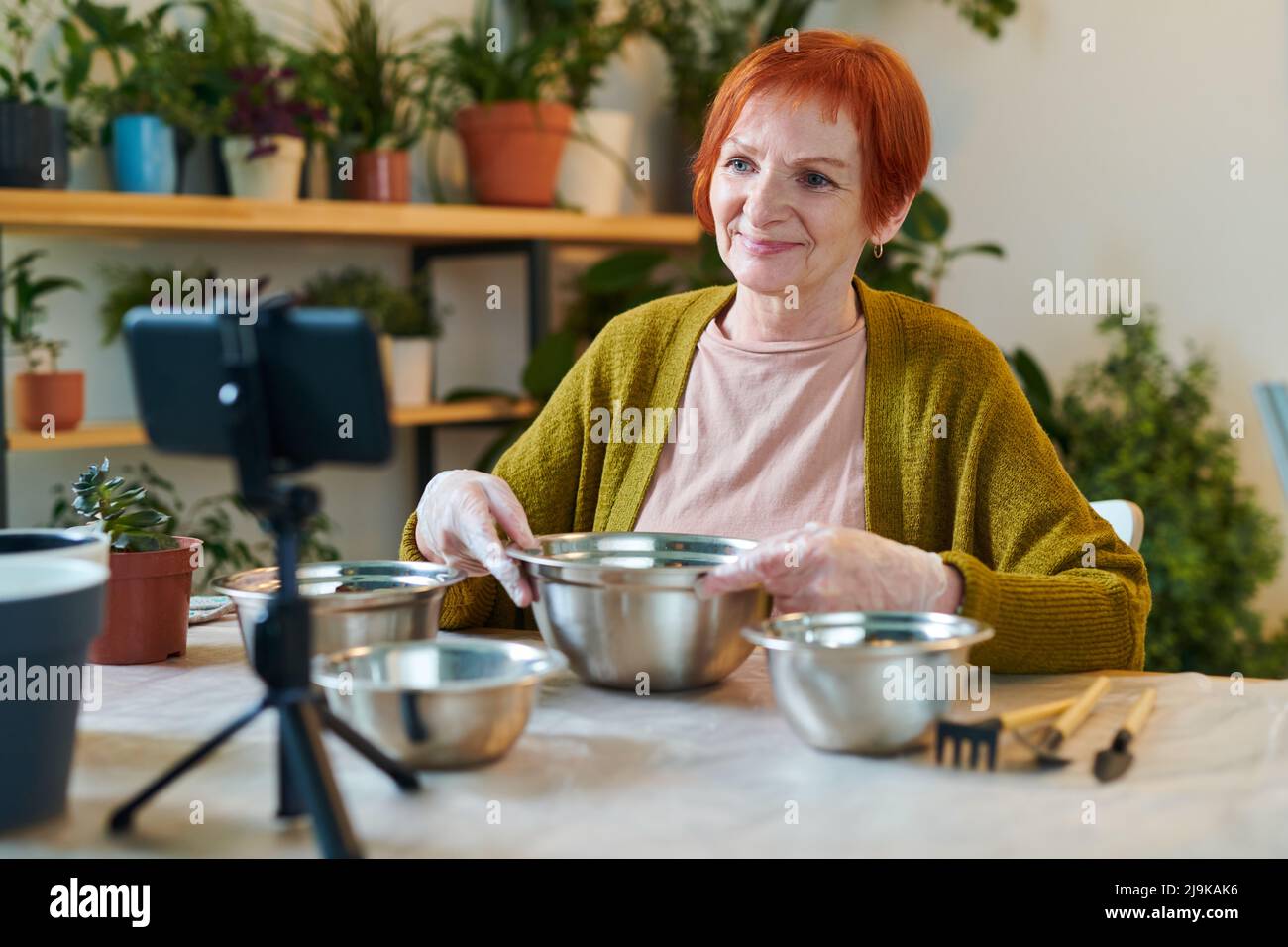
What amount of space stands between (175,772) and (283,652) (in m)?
0.11

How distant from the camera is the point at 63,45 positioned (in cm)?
279

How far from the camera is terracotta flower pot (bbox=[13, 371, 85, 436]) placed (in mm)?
2658

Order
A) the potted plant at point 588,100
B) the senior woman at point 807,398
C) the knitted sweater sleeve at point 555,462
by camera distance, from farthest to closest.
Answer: the potted plant at point 588,100 < the knitted sweater sleeve at point 555,462 < the senior woman at point 807,398

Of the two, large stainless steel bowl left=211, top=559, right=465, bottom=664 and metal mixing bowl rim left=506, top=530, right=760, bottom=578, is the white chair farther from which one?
large stainless steel bowl left=211, top=559, right=465, bottom=664

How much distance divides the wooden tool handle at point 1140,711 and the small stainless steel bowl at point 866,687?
15 cm

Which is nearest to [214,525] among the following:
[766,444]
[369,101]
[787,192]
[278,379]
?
[369,101]

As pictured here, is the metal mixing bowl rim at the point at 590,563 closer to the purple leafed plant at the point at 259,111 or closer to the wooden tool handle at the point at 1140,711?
the wooden tool handle at the point at 1140,711

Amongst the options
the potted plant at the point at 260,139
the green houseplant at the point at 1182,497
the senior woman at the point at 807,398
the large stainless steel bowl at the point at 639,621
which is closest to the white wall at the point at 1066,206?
the green houseplant at the point at 1182,497

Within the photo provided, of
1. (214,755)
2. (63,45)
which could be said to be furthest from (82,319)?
(214,755)

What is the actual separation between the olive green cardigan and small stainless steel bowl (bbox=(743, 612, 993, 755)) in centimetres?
25

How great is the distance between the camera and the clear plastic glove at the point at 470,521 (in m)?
1.30

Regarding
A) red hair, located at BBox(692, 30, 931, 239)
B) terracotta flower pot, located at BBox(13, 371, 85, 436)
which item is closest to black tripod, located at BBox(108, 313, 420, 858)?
red hair, located at BBox(692, 30, 931, 239)
